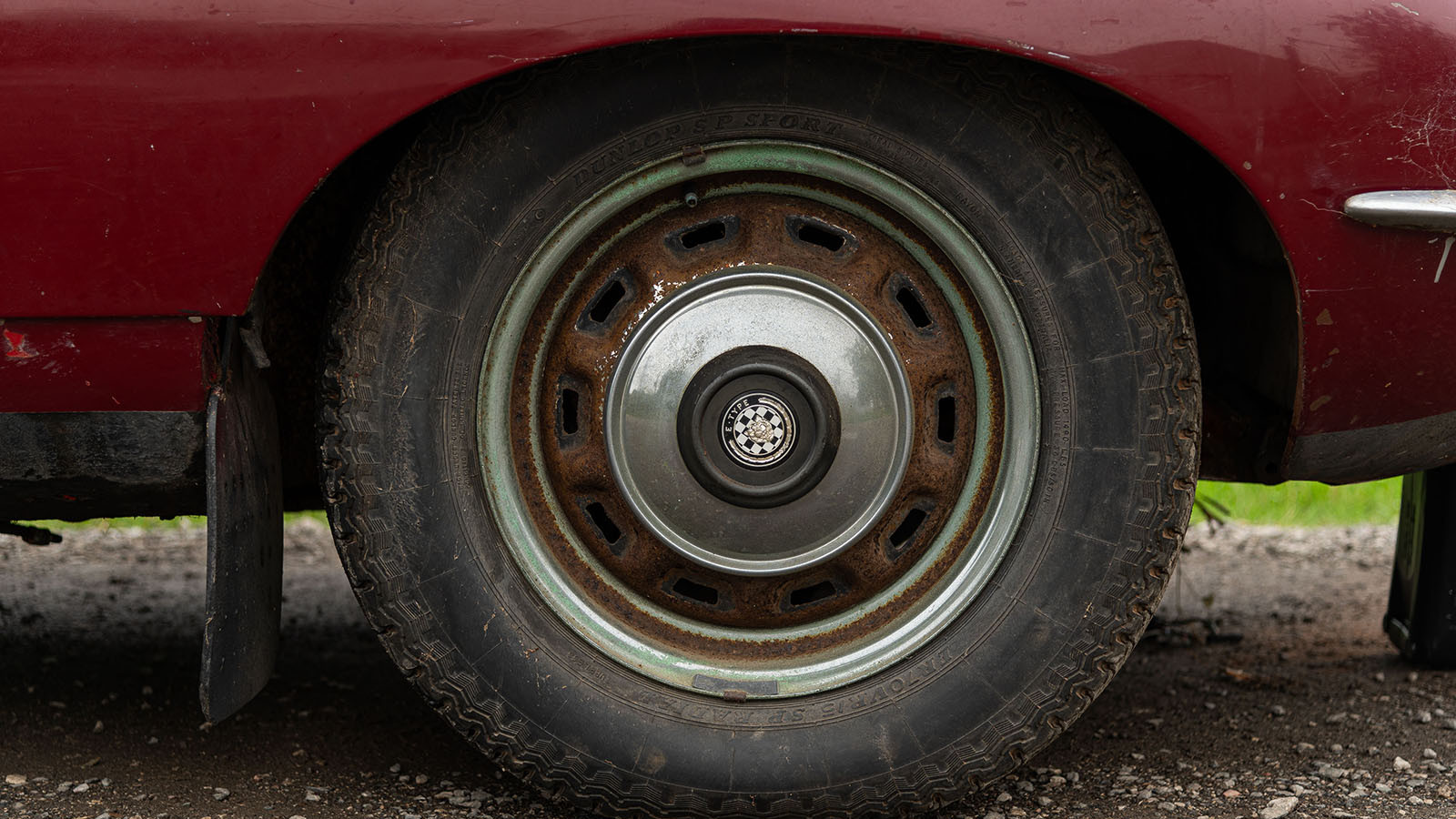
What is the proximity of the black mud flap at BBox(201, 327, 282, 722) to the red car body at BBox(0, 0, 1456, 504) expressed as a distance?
7 centimetres

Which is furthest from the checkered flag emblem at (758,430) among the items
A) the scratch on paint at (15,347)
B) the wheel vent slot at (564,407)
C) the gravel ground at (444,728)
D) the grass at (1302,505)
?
the grass at (1302,505)

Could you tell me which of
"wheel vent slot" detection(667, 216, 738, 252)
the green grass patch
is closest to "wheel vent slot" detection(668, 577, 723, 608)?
"wheel vent slot" detection(667, 216, 738, 252)

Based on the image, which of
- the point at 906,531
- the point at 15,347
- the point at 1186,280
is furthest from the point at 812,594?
the point at 15,347

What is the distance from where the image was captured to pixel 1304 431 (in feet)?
6.09

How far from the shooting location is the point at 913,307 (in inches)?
77.6

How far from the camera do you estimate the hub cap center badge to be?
184cm

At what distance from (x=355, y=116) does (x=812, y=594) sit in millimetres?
1041

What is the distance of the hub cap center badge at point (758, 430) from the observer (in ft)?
6.04


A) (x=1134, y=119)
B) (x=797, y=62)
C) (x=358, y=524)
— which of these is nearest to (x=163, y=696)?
(x=358, y=524)

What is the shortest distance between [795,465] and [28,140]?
116 cm

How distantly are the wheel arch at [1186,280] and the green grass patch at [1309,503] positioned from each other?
2.70 meters

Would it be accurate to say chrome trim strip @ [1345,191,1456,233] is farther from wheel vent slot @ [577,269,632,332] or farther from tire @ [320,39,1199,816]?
wheel vent slot @ [577,269,632,332]

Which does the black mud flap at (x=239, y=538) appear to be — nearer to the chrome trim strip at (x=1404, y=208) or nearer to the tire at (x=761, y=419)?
the tire at (x=761, y=419)

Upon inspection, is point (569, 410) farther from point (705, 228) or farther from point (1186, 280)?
point (1186, 280)
